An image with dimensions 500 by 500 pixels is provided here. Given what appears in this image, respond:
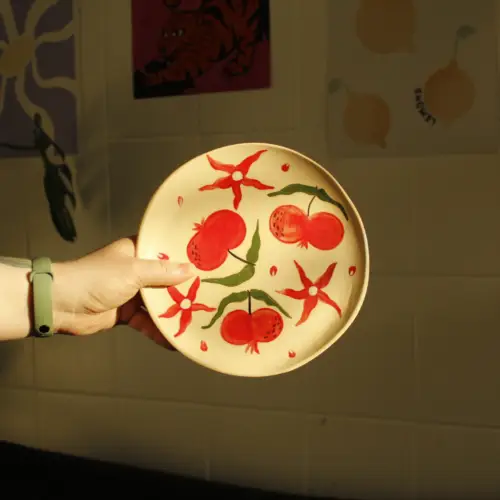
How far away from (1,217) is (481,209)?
965 mm

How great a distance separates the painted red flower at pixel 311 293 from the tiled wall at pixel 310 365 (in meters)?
0.23

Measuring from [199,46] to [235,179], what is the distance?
40cm

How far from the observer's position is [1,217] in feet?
4.96

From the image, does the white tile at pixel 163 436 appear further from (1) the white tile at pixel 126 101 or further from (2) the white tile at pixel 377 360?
(1) the white tile at pixel 126 101

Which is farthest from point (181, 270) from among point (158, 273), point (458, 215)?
point (458, 215)

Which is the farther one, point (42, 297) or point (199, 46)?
point (199, 46)

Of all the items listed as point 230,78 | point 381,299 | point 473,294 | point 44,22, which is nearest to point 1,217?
point 44,22

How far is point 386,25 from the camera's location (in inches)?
46.9

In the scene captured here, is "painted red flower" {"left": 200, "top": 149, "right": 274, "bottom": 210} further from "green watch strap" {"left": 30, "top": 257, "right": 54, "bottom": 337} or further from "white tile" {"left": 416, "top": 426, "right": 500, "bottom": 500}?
"white tile" {"left": 416, "top": 426, "right": 500, "bottom": 500}

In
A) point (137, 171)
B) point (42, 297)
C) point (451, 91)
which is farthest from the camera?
point (137, 171)

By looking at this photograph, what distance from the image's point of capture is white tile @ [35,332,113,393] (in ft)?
4.70

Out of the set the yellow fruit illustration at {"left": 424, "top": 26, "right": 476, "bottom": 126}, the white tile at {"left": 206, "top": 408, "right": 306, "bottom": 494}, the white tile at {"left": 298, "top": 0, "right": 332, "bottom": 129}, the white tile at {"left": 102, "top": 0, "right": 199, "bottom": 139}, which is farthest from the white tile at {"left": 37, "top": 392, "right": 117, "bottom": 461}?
the yellow fruit illustration at {"left": 424, "top": 26, "right": 476, "bottom": 126}

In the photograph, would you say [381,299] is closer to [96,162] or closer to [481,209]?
[481,209]

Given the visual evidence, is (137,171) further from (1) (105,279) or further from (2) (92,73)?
(1) (105,279)
